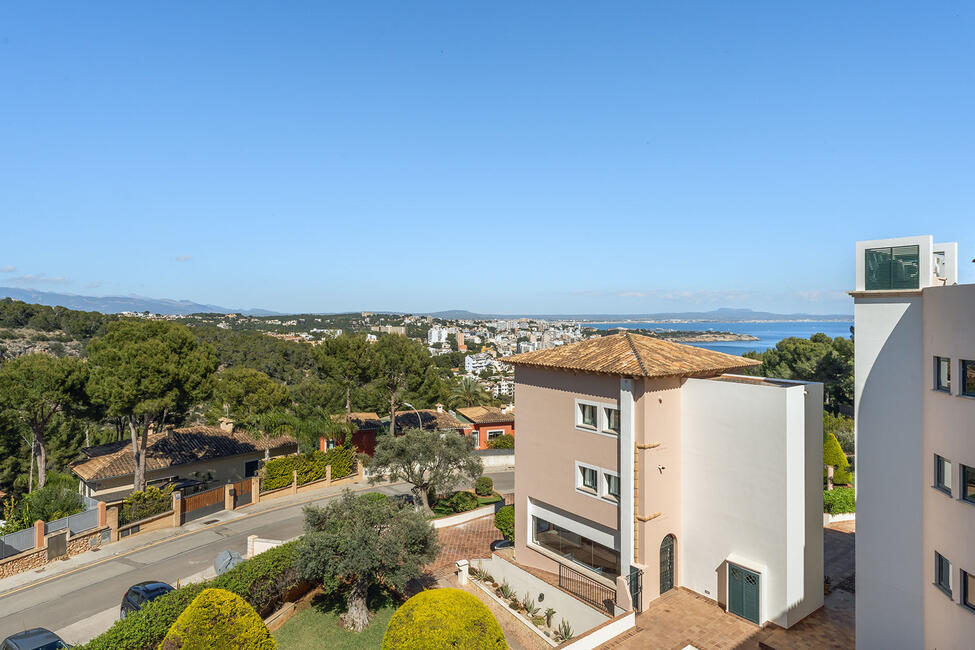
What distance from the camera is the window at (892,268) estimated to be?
1112cm

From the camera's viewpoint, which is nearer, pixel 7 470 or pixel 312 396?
pixel 7 470

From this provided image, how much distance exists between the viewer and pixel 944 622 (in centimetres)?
1005

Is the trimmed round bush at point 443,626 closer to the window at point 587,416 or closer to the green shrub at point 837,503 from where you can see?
the window at point 587,416

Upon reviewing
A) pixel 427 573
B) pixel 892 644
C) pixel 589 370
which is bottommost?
pixel 427 573

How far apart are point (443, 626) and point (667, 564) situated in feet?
26.5

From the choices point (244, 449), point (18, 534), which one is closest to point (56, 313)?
point (244, 449)

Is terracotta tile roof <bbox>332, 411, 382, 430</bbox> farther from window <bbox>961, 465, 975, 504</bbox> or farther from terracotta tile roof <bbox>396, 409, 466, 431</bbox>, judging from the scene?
window <bbox>961, 465, 975, 504</bbox>

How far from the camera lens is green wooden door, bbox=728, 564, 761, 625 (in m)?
13.5

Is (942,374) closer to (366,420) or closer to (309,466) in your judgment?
(309,466)

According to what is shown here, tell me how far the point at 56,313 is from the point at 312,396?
2710 inches

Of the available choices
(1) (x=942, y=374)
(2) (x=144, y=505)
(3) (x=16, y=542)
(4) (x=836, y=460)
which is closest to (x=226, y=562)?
(3) (x=16, y=542)

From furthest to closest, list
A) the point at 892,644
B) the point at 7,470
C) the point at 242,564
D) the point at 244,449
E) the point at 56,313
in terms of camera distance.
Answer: the point at 56,313
the point at 244,449
the point at 7,470
the point at 242,564
the point at 892,644

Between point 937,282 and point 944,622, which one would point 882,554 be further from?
point 937,282

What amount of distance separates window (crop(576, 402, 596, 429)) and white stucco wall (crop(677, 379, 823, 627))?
8.67 ft
